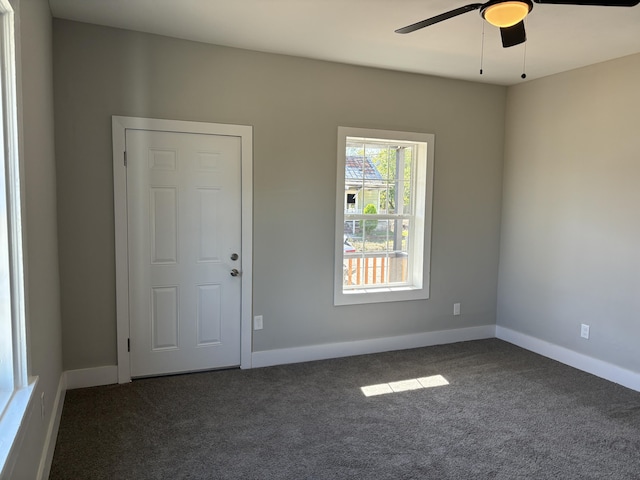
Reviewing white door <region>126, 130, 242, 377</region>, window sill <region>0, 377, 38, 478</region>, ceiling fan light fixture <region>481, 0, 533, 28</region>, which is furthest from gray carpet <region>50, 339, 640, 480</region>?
ceiling fan light fixture <region>481, 0, 533, 28</region>

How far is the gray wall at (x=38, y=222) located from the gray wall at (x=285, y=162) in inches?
9.2

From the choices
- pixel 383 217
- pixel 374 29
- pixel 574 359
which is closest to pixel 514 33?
pixel 374 29

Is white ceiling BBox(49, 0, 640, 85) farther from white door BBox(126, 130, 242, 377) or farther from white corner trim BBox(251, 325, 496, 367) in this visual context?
white corner trim BBox(251, 325, 496, 367)

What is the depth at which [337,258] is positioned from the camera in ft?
13.2

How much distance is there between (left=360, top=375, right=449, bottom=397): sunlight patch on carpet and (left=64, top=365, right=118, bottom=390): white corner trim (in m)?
1.93

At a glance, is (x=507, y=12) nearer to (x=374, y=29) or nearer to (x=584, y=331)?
(x=374, y=29)

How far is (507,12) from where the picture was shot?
2057 mm

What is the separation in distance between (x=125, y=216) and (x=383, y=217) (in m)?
2.31

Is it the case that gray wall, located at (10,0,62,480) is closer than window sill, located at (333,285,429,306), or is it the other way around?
gray wall, located at (10,0,62,480)

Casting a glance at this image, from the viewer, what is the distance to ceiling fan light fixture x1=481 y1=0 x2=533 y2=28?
202 cm

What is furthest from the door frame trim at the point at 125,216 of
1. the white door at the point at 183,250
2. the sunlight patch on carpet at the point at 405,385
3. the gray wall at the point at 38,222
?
the sunlight patch on carpet at the point at 405,385

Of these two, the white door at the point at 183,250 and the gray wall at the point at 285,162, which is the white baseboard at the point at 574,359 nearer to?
the gray wall at the point at 285,162

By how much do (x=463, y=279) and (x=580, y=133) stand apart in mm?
1728

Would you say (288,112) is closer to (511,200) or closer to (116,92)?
(116,92)
